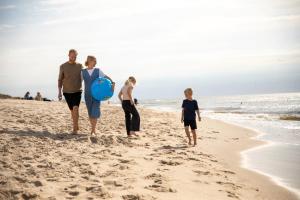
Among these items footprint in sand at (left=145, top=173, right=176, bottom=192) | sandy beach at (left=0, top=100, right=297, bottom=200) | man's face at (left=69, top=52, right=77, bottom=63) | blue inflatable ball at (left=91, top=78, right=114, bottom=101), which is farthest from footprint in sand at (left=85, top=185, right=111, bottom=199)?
man's face at (left=69, top=52, right=77, bottom=63)

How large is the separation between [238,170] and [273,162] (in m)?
1.20

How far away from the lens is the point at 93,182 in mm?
4520

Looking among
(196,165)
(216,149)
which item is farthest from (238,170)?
(216,149)

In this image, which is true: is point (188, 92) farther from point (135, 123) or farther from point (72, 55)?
point (72, 55)

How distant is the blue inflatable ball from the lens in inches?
308

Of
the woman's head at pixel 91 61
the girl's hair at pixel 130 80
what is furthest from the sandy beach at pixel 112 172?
the girl's hair at pixel 130 80

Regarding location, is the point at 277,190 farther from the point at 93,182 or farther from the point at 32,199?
the point at 32,199

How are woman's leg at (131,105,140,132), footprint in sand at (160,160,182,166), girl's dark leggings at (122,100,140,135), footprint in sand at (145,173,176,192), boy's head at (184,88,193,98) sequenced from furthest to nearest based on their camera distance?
1. woman's leg at (131,105,140,132)
2. girl's dark leggings at (122,100,140,135)
3. boy's head at (184,88,193,98)
4. footprint in sand at (160,160,182,166)
5. footprint in sand at (145,173,176,192)

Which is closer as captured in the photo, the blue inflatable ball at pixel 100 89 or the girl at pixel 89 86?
the blue inflatable ball at pixel 100 89

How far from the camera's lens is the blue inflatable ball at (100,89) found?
25.7ft

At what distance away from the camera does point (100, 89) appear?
7.85 metres

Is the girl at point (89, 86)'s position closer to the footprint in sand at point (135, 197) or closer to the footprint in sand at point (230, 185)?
the footprint in sand at point (230, 185)

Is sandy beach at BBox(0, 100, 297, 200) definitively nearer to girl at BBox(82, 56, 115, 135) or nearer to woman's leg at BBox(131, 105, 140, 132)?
girl at BBox(82, 56, 115, 135)

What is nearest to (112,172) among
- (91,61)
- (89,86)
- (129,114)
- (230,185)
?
(230,185)
